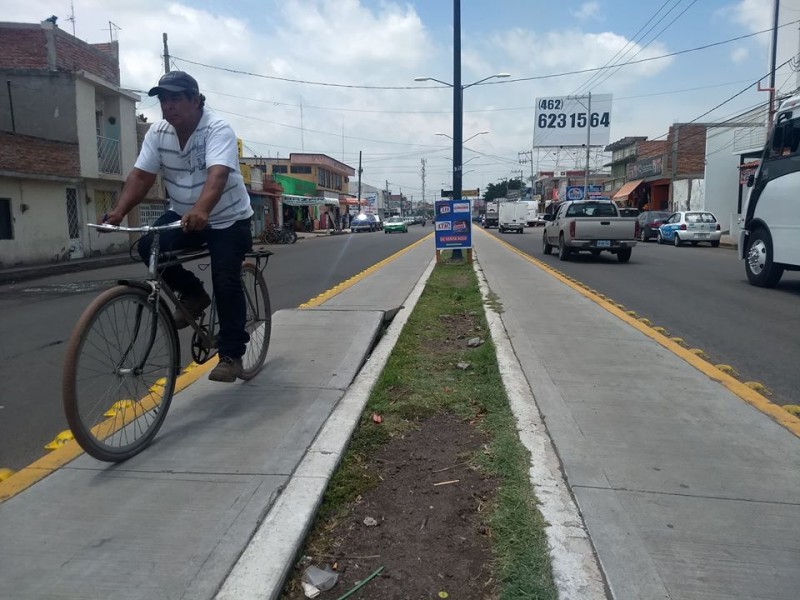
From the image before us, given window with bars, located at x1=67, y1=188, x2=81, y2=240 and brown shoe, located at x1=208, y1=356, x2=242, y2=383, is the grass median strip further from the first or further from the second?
window with bars, located at x1=67, y1=188, x2=81, y2=240

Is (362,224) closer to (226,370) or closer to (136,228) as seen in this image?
(226,370)

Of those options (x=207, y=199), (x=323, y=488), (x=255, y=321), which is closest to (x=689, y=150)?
(x=255, y=321)

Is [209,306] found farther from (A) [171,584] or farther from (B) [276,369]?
(A) [171,584]

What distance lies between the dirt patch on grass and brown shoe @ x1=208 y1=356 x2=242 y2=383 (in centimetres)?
113

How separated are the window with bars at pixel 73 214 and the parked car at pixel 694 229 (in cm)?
2266

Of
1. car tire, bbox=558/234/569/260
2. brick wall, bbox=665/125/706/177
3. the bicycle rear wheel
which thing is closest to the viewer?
the bicycle rear wheel

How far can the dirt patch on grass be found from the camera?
2.35 meters

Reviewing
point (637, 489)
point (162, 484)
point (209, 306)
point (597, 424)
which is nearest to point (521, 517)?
point (637, 489)

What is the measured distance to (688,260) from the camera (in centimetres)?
1794

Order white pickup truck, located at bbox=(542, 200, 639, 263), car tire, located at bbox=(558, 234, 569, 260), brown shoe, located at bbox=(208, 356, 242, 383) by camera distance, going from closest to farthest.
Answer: brown shoe, located at bbox=(208, 356, 242, 383) → white pickup truck, located at bbox=(542, 200, 639, 263) → car tire, located at bbox=(558, 234, 569, 260)

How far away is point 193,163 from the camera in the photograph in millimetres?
3809

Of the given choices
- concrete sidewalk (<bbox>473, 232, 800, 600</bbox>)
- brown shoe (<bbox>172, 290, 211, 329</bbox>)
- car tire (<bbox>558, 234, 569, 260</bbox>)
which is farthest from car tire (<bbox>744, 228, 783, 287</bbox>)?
brown shoe (<bbox>172, 290, 211, 329</bbox>)

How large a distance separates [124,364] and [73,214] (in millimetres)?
21483

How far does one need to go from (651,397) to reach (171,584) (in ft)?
11.1
